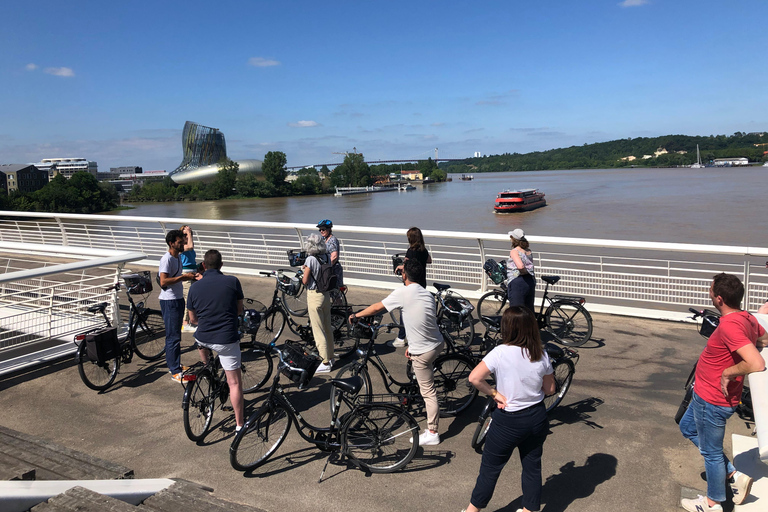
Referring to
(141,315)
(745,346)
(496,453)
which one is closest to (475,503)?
(496,453)

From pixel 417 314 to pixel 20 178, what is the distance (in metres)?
128

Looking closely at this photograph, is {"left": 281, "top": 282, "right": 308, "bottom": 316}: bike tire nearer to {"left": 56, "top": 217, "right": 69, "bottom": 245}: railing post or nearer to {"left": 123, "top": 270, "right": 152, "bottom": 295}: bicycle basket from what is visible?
{"left": 123, "top": 270, "right": 152, "bottom": 295}: bicycle basket

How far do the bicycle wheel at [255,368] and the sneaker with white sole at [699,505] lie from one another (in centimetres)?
359

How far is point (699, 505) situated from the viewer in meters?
3.21

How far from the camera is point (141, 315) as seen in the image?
598 centimetres

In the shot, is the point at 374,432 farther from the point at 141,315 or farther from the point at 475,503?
the point at 141,315

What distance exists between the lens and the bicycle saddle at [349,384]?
3.76 metres

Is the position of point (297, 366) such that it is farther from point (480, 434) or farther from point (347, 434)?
point (480, 434)

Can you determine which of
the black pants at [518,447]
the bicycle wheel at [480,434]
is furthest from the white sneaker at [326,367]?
the black pants at [518,447]

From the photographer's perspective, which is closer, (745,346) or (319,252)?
(745,346)

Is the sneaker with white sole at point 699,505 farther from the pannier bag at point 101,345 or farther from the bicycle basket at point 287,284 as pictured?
the pannier bag at point 101,345

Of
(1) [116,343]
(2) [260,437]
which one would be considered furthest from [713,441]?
(1) [116,343]

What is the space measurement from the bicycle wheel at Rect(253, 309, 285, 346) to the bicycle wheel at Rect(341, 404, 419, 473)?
3032 mm

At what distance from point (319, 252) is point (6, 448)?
9.67 ft
